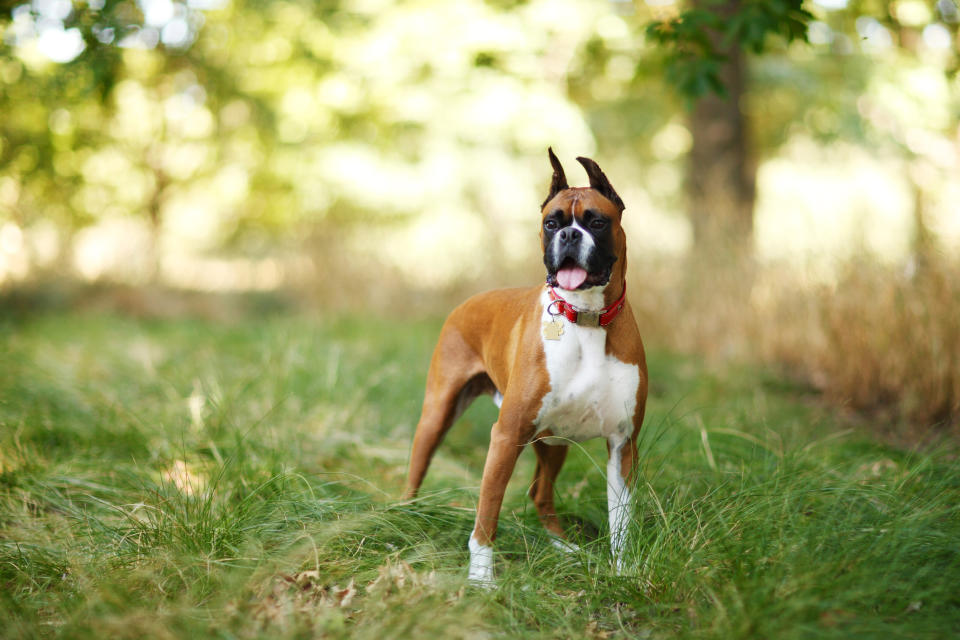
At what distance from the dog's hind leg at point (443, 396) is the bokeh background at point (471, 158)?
3479 mm

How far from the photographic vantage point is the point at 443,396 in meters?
3.57

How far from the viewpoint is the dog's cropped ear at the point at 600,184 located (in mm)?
2979

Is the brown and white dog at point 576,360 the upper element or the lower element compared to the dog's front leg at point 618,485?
upper

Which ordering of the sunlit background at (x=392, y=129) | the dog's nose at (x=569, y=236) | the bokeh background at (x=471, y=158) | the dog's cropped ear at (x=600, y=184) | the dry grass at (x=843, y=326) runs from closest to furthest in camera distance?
the dog's nose at (x=569, y=236), the dog's cropped ear at (x=600, y=184), the dry grass at (x=843, y=326), the bokeh background at (x=471, y=158), the sunlit background at (x=392, y=129)

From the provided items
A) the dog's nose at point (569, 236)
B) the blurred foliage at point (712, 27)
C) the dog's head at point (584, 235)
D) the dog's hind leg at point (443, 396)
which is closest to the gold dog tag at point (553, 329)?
the dog's head at point (584, 235)

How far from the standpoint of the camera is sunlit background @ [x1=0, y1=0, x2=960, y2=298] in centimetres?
1116

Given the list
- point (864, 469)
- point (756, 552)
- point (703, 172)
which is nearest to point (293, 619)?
point (756, 552)

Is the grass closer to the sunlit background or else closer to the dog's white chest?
the dog's white chest

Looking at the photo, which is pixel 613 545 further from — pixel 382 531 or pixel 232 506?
pixel 232 506

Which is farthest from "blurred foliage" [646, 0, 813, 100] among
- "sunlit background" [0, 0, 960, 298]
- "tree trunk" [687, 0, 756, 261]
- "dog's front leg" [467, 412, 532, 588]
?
"sunlit background" [0, 0, 960, 298]

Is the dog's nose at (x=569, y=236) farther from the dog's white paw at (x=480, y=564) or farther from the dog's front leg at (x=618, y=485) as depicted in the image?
the dog's white paw at (x=480, y=564)

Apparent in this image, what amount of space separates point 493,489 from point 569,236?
3.58 ft

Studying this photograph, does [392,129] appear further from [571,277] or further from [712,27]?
[571,277]

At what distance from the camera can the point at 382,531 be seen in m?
3.16
